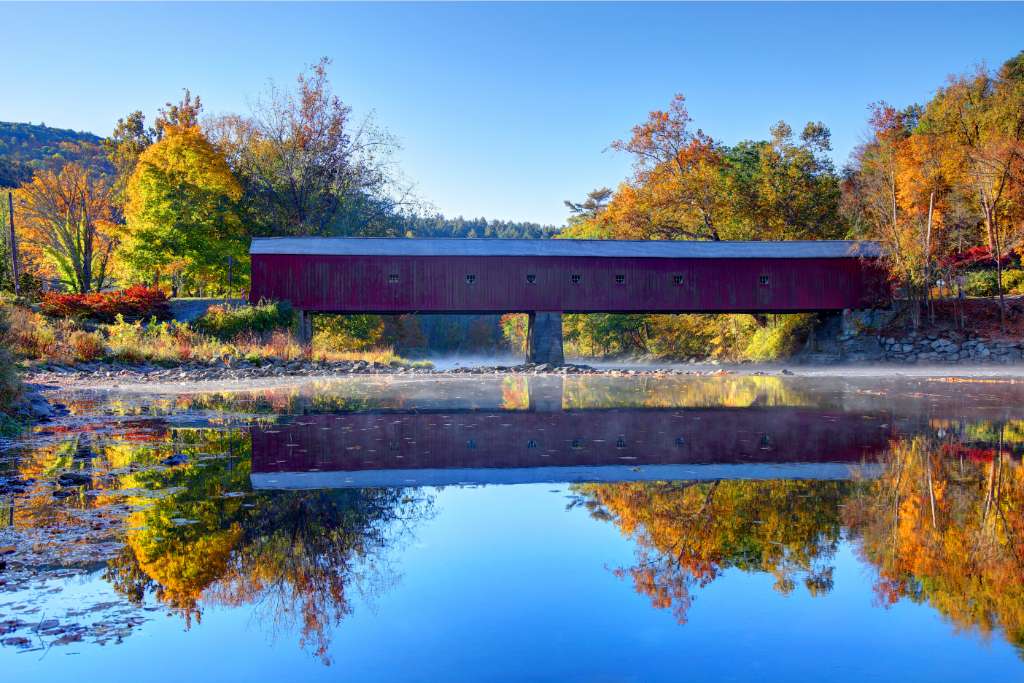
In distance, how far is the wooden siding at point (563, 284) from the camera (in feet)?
103

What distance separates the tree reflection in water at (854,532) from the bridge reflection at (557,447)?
70 cm

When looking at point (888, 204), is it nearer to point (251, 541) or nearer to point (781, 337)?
point (781, 337)

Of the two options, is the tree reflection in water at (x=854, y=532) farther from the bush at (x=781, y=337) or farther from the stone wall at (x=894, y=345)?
the bush at (x=781, y=337)

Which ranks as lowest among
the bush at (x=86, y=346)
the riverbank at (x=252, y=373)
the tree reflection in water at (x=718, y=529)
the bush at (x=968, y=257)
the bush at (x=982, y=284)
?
the riverbank at (x=252, y=373)

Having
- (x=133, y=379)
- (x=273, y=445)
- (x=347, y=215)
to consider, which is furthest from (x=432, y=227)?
(x=273, y=445)

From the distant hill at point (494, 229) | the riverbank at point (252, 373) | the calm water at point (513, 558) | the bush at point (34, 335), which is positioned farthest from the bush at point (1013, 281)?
the distant hill at point (494, 229)

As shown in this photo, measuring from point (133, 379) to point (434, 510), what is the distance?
16.5 metres

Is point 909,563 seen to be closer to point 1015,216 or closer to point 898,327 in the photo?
point 898,327

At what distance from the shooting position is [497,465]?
8.26m

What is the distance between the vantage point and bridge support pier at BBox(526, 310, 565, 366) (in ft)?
108

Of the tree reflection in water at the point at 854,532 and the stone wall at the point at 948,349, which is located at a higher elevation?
the tree reflection in water at the point at 854,532

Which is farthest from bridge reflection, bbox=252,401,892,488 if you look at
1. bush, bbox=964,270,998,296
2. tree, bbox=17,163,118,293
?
tree, bbox=17,163,118,293

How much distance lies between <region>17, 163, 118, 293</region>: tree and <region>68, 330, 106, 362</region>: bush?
65.9 ft

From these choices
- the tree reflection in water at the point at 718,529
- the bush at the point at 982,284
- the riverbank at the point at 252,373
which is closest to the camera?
the tree reflection in water at the point at 718,529
